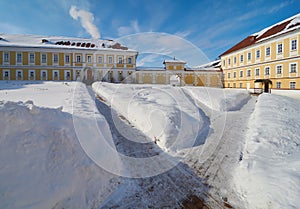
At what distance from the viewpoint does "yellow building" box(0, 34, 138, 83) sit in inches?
1163

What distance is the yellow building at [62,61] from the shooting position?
96.9 ft

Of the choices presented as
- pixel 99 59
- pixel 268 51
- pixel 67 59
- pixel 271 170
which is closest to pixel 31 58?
pixel 67 59

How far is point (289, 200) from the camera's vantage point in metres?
3.14

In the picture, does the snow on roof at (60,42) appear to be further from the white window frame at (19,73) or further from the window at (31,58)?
the white window frame at (19,73)

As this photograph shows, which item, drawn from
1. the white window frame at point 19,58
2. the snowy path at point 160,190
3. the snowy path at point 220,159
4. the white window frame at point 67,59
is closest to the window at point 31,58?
the white window frame at point 19,58

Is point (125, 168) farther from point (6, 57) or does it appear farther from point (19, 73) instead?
point (6, 57)

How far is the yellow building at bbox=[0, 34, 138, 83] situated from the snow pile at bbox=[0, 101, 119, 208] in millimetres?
25771

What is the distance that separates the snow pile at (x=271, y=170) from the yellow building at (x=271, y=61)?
655 inches

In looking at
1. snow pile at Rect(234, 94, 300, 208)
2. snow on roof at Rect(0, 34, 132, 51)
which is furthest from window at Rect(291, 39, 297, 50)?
snow on roof at Rect(0, 34, 132, 51)

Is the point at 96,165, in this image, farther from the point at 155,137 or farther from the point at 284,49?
the point at 284,49

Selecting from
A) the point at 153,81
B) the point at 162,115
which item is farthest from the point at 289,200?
the point at 153,81

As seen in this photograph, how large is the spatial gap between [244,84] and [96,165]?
3367 centimetres

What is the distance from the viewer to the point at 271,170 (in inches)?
162

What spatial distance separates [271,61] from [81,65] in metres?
33.8
